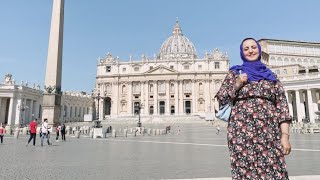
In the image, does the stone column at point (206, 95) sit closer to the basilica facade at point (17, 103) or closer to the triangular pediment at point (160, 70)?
the triangular pediment at point (160, 70)

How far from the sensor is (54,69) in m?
20.9

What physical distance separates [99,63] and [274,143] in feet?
271

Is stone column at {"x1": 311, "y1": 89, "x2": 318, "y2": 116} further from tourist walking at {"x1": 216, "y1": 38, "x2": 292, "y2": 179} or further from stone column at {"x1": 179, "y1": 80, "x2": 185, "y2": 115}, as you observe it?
tourist walking at {"x1": 216, "y1": 38, "x2": 292, "y2": 179}

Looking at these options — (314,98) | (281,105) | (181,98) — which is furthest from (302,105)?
(281,105)

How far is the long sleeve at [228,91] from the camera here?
2.98 meters

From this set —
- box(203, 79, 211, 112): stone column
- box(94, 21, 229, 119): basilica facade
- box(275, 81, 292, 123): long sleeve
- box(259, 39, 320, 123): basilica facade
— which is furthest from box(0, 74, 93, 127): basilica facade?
box(275, 81, 292, 123): long sleeve

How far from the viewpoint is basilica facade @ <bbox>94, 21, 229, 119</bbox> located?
76688 mm

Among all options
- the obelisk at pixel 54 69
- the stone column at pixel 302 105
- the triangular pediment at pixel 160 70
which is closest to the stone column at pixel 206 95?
the triangular pediment at pixel 160 70

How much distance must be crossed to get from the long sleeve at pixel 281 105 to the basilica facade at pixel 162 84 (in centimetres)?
7257

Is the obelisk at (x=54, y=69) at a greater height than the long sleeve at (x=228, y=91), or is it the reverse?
the obelisk at (x=54, y=69)

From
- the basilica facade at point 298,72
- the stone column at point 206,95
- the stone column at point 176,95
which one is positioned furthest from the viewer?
the stone column at point 176,95

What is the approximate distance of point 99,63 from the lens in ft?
270

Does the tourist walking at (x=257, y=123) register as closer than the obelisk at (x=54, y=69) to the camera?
Yes

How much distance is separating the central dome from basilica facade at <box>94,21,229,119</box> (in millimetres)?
17987
